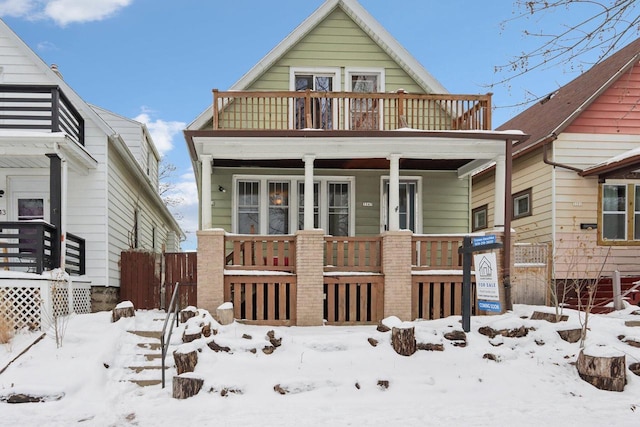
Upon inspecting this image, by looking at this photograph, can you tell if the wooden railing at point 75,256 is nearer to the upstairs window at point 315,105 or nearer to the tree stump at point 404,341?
the upstairs window at point 315,105

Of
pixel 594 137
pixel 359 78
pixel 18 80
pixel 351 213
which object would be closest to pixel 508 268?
pixel 351 213

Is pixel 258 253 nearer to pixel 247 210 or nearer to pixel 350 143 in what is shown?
pixel 247 210

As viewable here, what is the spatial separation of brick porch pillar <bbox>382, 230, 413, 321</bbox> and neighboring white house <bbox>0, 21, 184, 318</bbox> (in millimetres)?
6459

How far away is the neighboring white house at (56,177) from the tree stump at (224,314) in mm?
3437

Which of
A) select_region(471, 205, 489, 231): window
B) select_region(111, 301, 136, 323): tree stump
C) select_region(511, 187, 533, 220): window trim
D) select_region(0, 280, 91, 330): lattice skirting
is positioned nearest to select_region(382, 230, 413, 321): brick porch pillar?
select_region(111, 301, 136, 323): tree stump

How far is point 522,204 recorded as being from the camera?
12992 millimetres

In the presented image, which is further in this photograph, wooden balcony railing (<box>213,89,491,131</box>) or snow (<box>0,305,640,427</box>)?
wooden balcony railing (<box>213,89,491,131</box>)

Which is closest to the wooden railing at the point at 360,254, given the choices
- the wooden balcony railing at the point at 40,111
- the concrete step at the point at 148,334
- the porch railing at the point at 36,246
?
the concrete step at the point at 148,334

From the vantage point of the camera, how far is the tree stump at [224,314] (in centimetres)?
783

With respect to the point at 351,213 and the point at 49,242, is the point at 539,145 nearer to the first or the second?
the point at 351,213

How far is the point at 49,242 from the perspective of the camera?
28.9 feet

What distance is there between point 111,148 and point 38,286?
404cm

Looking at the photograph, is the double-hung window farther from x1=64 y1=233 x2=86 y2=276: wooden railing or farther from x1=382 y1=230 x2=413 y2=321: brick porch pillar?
x1=64 y1=233 x2=86 y2=276: wooden railing

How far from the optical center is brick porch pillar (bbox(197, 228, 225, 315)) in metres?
8.49
